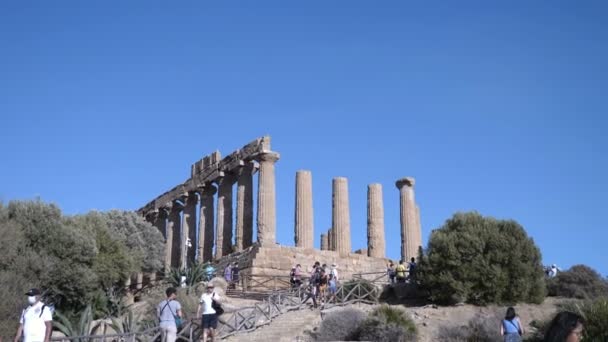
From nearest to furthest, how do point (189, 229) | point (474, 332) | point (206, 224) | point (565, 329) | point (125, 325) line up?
point (565, 329) < point (474, 332) < point (125, 325) < point (206, 224) < point (189, 229)

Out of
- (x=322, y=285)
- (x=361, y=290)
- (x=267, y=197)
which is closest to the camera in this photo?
(x=322, y=285)

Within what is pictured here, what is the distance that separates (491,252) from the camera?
25812 millimetres

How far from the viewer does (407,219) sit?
3941cm

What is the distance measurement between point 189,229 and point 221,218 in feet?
15.5

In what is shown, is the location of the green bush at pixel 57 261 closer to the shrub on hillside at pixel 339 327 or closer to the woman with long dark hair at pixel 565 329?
the shrub on hillside at pixel 339 327

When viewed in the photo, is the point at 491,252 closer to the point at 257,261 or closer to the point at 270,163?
the point at 257,261

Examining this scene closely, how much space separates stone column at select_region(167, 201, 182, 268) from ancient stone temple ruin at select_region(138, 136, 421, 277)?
6cm

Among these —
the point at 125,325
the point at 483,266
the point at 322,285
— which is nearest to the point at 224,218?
the point at 322,285

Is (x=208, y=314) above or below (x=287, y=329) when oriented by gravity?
above

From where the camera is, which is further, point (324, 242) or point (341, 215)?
point (324, 242)

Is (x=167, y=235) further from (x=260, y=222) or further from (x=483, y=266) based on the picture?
(x=483, y=266)

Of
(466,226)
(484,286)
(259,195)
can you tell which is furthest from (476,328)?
(259,195)

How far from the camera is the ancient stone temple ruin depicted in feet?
114

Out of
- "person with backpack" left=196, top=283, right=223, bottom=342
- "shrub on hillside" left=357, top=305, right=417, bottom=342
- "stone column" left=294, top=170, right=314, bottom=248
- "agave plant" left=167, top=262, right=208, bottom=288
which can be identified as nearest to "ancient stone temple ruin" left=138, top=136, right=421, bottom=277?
"stone column" left=294, top=170, right=314, bottom=248
